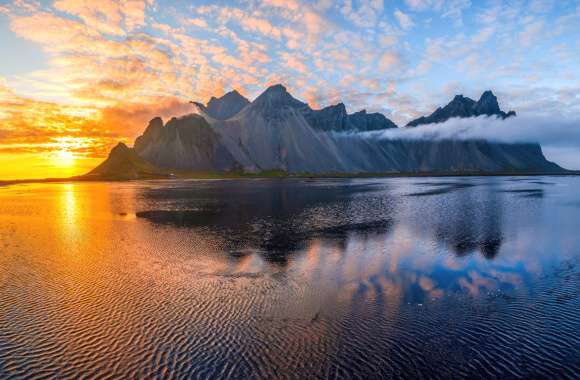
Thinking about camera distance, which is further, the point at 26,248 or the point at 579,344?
the point at 26,248

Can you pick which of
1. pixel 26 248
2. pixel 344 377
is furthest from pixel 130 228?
pixel 344 377

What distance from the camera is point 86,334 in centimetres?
1675

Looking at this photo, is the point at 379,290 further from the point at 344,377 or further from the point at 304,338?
the point at 344,377

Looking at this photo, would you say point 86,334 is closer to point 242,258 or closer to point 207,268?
point 207,268

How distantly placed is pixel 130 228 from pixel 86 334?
3435 cm

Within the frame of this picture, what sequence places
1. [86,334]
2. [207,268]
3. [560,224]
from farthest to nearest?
[560,224]
[207,268]
[86,334]

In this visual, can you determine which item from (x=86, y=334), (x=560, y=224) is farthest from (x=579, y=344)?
(x=560, y=224)

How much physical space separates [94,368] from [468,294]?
2100cm

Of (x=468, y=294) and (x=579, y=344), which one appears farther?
(x=468, y=294)

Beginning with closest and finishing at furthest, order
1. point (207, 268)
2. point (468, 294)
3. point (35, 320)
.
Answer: point (35, 320)
point (468, 294)
point (207, 268)

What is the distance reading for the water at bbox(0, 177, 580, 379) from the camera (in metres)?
14.3

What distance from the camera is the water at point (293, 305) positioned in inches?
563

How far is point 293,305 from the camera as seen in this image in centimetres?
2039

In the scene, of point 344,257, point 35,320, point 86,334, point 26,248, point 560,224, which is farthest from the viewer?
point 560,224
